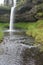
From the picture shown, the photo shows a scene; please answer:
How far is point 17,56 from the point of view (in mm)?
13609

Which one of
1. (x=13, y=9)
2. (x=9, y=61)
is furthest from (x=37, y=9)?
(x=9, y=61)

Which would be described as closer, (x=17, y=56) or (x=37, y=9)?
(x=17, y=56)

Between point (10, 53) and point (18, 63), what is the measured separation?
2.54m

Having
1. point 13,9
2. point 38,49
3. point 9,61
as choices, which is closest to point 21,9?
point 13,9

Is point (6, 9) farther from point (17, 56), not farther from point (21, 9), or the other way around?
point (17, 56)

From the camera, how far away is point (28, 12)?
119 ft

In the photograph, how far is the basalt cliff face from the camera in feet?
117

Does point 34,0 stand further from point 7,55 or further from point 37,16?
point 7,55

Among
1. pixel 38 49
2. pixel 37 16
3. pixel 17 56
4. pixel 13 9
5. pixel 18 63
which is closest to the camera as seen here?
pixel 18 63

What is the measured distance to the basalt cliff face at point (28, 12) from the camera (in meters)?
35.5

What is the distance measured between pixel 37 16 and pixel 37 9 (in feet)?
4.84

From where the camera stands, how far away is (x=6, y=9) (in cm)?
3859

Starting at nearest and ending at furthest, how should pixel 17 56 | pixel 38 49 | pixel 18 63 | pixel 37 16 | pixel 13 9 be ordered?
pixel 18 63 → pixel 17 56 → pixel 38 49 → pixel 37 16 → pixel 13 9

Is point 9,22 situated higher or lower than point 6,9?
lower
